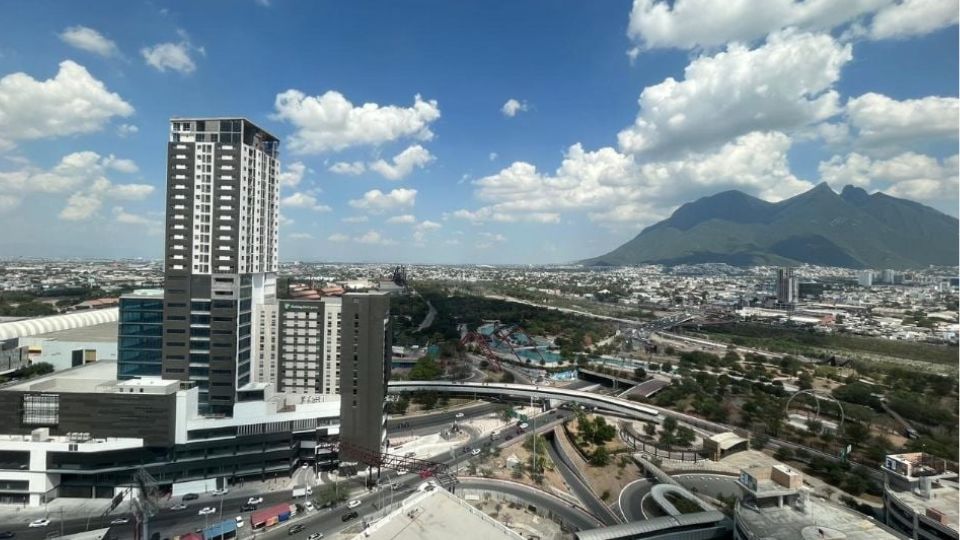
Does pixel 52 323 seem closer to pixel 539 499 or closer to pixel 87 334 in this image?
pixel 87 334

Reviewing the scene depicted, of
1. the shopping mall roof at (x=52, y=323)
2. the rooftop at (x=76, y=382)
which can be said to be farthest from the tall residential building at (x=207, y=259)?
the shopping mall roof at (x=52, y=323)

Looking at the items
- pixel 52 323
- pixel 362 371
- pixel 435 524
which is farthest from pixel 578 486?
pixel 52 323

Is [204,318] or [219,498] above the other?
[204,318]

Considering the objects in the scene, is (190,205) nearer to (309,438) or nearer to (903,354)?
(309,438)

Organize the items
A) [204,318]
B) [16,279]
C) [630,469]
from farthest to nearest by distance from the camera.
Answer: [16,279]
[630,469]
[204,318]

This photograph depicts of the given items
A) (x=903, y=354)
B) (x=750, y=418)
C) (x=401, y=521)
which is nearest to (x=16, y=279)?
(x=401, y=521)

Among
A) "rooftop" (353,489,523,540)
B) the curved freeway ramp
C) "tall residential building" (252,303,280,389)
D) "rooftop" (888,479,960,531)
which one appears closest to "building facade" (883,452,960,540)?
"rooftop" (888,479,960,531)

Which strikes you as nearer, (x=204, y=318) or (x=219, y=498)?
(x=219, y=498)

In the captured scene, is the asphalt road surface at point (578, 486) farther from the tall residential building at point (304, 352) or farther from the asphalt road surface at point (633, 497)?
the tall residential building at point (304, 352)
